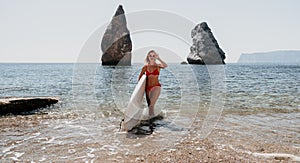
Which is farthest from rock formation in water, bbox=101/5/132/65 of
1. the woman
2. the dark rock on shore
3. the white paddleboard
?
the white paddleboard

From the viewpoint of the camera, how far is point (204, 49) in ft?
420

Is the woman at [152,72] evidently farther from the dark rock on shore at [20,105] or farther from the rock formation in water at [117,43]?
the rock formation in water at [117,43]

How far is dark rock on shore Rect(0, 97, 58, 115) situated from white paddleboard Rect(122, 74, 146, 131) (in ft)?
17.1

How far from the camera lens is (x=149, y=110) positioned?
33.2 feet

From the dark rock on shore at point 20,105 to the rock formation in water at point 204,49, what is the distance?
11309 cm

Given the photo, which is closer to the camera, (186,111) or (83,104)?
(186,111)

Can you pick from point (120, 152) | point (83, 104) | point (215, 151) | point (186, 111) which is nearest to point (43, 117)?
point (83, 104)

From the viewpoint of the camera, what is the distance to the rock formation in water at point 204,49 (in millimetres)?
124625

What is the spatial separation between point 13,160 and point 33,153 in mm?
512

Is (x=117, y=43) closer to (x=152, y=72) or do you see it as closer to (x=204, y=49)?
(x=204, y=49)

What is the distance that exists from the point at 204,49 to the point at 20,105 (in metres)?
123

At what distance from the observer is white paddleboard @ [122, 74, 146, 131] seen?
870cm

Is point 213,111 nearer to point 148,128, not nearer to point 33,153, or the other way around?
point 148,128

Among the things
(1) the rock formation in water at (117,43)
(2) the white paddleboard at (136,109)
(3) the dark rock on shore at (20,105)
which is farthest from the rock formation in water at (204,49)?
(2) the white paddleboard at (136,109)
